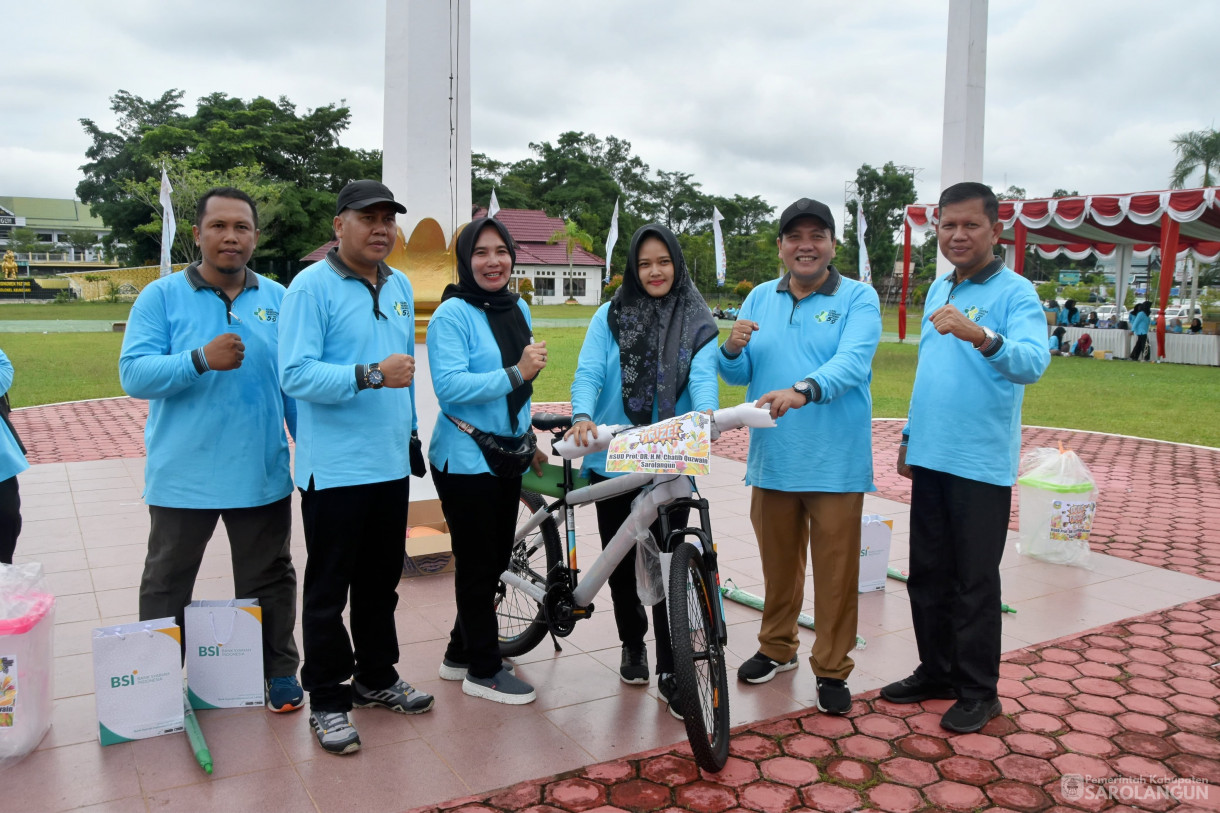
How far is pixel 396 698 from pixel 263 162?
44147mm

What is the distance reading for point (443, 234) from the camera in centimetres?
492

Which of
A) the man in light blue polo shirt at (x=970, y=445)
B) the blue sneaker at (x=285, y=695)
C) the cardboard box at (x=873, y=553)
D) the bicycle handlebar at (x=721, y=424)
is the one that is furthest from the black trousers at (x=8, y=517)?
the cardboard box at (x=873, y=553)

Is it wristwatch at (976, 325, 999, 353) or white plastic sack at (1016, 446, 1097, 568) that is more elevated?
wristwatch at (976, 325, 999, 353)

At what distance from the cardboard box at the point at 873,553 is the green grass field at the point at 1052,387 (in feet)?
22.9

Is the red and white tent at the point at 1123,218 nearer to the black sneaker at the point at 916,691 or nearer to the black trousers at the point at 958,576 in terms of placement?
the black trousers at the point at 958,576

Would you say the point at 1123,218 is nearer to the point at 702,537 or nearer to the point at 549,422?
the point at 549,422

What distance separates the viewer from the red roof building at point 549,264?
165ft

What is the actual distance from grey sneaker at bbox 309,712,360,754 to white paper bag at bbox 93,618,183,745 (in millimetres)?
472

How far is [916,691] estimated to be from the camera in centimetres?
327

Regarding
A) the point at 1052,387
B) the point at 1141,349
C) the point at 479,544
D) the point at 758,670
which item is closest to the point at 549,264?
the point at 1141,349

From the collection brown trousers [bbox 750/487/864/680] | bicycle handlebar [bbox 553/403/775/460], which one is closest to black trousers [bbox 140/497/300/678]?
bicycle handlebar [bbox 553/403/775/460]

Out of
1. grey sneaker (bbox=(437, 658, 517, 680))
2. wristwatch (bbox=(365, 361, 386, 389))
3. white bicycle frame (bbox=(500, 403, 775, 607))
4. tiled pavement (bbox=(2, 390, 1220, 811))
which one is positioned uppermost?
wristwatch (bbox=(365, 361, 386, 389))

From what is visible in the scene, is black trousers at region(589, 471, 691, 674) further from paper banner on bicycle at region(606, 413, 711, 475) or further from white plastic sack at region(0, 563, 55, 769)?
white plastic sack at region(0, 563, 55, 769)

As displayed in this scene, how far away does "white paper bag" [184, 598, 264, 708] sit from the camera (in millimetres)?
3031
